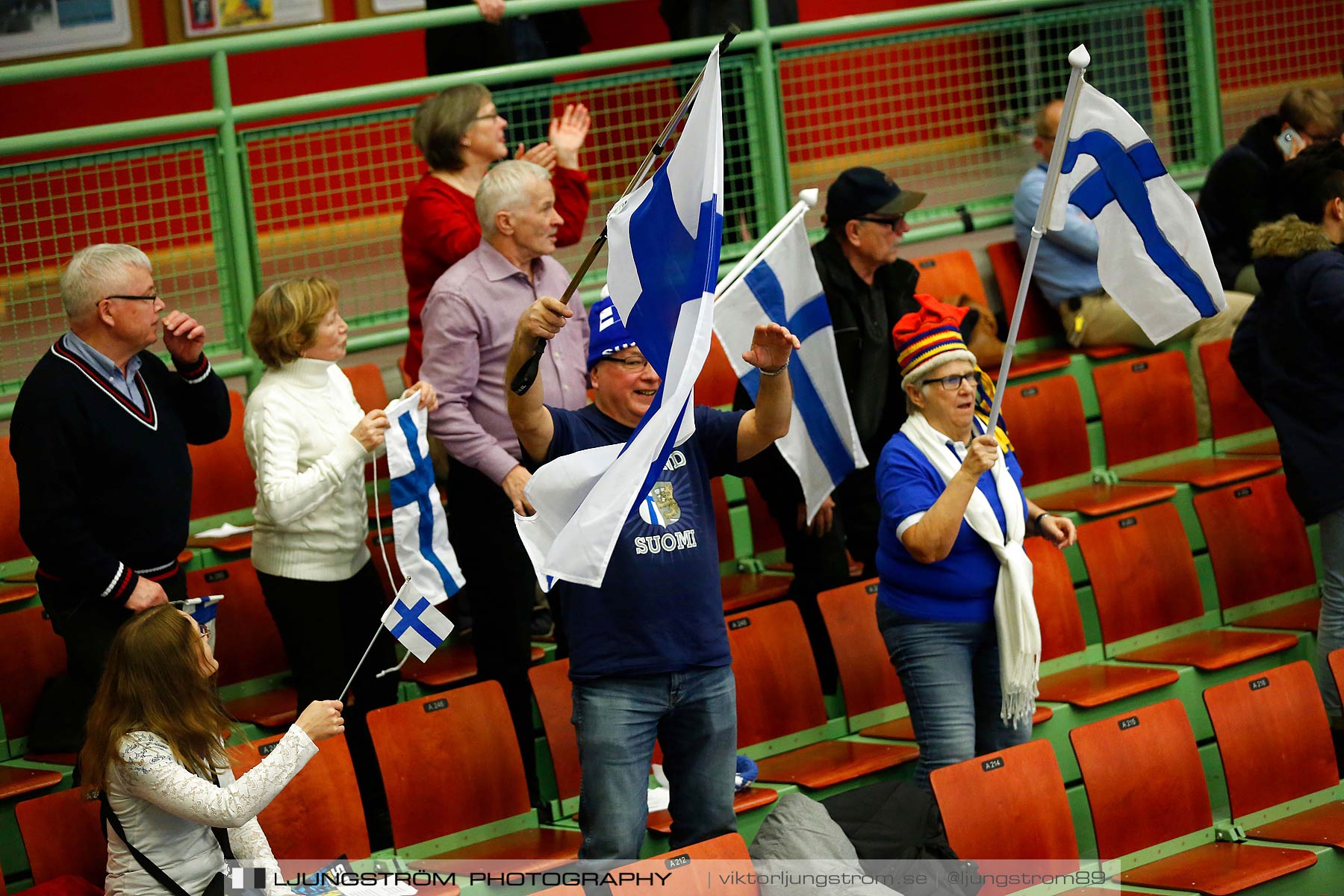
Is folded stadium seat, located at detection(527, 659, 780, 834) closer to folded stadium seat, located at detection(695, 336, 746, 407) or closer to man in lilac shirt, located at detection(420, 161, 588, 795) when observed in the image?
man in lilac shirt, located at detection(420, 161, 588, 795)

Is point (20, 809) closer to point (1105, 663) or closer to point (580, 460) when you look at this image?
point (580, 460)

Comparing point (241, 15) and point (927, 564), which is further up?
point (241, 15)

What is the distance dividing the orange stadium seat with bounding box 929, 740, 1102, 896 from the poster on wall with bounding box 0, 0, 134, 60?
632 centimetres

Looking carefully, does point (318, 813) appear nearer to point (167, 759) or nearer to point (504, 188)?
point (167, 759)

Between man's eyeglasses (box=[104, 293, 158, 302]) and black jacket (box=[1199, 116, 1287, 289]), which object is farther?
black jacket (box=[1199, 116, 1287, 289])

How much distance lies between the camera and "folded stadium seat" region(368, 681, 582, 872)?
4344mm

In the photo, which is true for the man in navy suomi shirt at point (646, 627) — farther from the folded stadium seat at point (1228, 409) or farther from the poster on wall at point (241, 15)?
the poster on wall at point (241, 15)

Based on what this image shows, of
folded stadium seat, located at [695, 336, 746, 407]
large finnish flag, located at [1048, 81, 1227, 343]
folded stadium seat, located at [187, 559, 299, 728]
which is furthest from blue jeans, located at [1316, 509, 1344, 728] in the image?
folded stadium seat, located at [187, 559, 299, 728]

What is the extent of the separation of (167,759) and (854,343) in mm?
2735

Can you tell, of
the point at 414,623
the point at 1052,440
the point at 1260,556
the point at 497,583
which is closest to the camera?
the point at 414,623

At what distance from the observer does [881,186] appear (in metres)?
5.43

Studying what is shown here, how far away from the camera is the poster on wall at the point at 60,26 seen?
8242 millimetres

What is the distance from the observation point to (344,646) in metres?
4.59

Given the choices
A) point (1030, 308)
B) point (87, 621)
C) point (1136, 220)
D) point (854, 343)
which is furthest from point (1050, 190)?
point (1030, 308)
